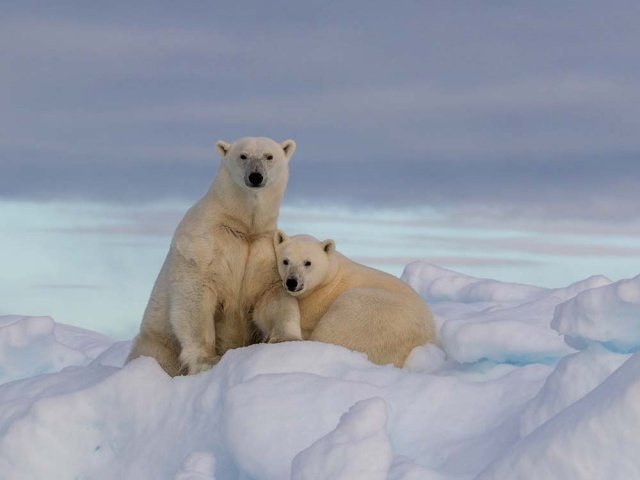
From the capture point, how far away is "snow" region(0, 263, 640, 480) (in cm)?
404

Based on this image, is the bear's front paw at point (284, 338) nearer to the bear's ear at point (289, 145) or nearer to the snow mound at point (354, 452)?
the bear's ear at point (289, 145)

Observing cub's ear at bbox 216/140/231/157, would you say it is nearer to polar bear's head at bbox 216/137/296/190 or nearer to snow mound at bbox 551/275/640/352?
polar bear's head at bbox 216/137/296/190

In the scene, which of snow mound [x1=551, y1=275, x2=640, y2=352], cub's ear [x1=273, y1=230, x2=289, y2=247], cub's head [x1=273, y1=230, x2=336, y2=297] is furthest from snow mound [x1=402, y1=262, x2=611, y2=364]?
cub's ear [x1=273, y1=230, x2=289, y2=247]

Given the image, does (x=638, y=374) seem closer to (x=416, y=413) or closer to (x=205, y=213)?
(x=416, y=413)

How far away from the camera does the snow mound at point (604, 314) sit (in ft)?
16.0

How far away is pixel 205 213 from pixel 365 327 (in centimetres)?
142

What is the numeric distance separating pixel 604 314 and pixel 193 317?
3076 millimetres

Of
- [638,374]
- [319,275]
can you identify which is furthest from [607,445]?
[319,275]

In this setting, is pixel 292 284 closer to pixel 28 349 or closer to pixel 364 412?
Result: pixel 364 412

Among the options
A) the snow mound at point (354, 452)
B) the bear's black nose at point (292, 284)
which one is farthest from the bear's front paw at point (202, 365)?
the snow mound at point (354, 452)

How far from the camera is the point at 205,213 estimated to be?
23.3 feet

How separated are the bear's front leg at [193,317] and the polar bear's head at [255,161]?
2.68 ft

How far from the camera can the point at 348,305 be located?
704cm

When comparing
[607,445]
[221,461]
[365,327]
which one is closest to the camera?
[607,445]
